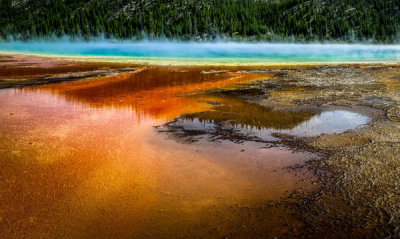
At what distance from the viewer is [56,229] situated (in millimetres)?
4203

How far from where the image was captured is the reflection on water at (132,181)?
14.0 feet

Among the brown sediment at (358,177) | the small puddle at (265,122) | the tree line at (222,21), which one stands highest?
the tree line at (222,21)

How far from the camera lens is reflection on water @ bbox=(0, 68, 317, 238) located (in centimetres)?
425

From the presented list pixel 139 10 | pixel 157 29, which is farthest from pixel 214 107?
pixel 139 10

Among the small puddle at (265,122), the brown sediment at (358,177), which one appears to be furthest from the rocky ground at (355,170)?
the small puddle at (265,122)

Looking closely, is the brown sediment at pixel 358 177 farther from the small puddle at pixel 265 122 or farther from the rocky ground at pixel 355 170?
the small puddle at pixel 265 122

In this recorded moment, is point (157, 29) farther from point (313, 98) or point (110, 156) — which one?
point (110, 156)

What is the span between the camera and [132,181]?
550 centimetres

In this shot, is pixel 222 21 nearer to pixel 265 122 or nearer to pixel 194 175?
pixel 265 122

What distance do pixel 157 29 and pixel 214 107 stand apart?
6784 cm

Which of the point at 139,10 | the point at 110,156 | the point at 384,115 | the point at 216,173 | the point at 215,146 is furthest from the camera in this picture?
the point at 139,10

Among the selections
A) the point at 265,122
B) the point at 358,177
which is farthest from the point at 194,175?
the point at 265,122

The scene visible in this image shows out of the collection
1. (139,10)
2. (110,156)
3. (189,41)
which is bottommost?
(110,156)

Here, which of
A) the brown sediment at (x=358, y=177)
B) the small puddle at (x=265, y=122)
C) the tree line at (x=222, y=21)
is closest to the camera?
the brown sediment at (x=358, y=177)
